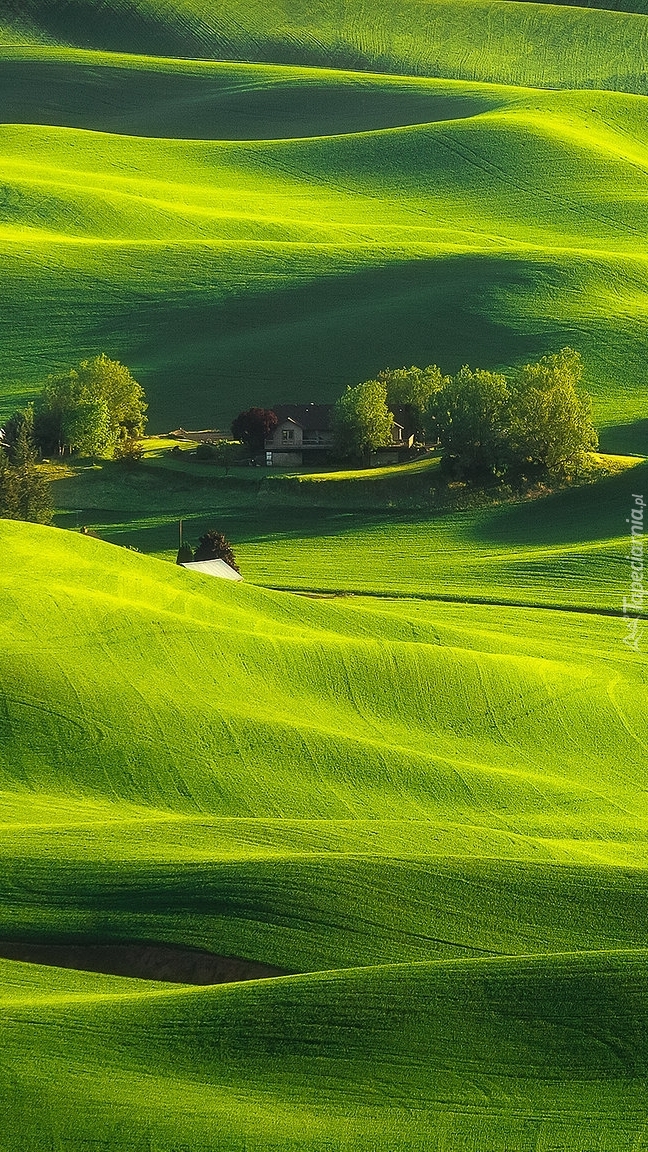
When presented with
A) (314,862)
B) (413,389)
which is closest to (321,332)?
(413,389)

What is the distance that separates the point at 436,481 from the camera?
268 ft

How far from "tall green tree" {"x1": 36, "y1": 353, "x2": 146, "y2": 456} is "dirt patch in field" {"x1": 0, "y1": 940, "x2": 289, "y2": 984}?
52.8m

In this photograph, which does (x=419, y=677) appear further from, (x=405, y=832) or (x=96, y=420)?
(x=96, y=420)

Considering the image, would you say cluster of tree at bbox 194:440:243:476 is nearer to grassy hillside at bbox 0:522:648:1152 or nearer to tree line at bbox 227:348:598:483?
tree line at bbox 227:348:598:483

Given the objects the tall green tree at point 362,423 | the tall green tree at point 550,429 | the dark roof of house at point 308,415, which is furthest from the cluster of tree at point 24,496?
the tall green tree at point 550,429

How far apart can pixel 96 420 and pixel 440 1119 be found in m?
61.8

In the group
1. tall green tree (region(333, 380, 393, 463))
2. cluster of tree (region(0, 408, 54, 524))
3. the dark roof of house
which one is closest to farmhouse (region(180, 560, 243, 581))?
cluster of tree (region(0, 408, 54, 524))

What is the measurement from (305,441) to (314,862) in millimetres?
51117

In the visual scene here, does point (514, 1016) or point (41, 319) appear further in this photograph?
point (41, 319)

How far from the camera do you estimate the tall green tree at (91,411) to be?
8538 cm

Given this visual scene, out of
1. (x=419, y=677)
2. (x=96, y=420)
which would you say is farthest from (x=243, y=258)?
(x=419, y=677)

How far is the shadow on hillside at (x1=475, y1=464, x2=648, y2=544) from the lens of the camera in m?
76.6

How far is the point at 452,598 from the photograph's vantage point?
67.4m

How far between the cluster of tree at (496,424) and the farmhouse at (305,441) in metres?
1.30
